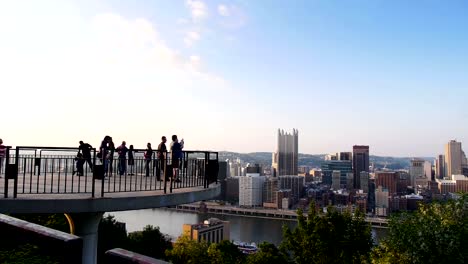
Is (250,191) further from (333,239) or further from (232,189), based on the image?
(333,239)

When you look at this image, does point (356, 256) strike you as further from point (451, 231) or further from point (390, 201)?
point (390, 201)

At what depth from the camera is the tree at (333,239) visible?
705 inches

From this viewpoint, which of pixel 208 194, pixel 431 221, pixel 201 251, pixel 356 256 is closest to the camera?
pixel 208 194

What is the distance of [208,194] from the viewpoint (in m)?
9.95

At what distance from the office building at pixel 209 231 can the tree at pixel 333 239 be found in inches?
2246

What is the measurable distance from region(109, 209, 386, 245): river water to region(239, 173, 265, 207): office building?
2887 centimetres

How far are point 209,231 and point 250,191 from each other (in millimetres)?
87158

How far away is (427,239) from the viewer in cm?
1508

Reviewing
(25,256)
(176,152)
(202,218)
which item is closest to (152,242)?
(176,152)

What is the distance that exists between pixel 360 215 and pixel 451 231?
447 cm

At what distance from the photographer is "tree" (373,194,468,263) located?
48.8 ft

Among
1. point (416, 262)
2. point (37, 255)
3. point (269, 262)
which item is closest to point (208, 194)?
point (37, 255)

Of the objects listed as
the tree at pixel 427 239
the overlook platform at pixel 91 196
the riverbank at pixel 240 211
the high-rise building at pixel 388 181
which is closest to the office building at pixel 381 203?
the high-rise building at pixel 388 181

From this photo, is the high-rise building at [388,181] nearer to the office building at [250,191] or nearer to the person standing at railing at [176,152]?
the office building at [250,191]
